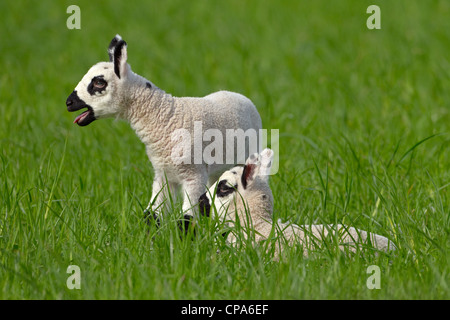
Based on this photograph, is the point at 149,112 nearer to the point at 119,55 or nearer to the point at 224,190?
the point at 119,55

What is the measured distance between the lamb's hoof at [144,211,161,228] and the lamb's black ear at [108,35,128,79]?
0.87 metres

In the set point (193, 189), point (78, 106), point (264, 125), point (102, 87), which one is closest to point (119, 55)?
point (102, 87)

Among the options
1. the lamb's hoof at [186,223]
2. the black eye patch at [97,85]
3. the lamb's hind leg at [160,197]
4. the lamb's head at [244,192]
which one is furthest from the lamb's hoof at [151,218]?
the black eye patch at [97,85]

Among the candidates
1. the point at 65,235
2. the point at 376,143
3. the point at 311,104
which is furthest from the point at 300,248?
the point at 311,104

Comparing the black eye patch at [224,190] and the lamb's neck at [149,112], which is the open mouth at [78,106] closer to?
the lamb's neck at [149,112]

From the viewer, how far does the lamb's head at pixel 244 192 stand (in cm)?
428

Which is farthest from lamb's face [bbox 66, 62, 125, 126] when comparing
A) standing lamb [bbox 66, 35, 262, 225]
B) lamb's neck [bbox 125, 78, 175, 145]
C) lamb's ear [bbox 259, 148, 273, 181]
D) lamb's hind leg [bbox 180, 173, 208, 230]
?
lamb's ear [bbox 259, 148, 273, 181]

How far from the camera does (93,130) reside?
23.9ft

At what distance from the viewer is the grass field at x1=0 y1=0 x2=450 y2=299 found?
13.0ft

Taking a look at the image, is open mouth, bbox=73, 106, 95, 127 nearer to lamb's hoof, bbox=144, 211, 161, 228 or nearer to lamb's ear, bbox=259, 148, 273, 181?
lamb's hoof, bbox=144, 211, 161, 228

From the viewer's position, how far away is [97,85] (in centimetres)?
430

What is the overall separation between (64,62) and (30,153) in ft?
14.8
